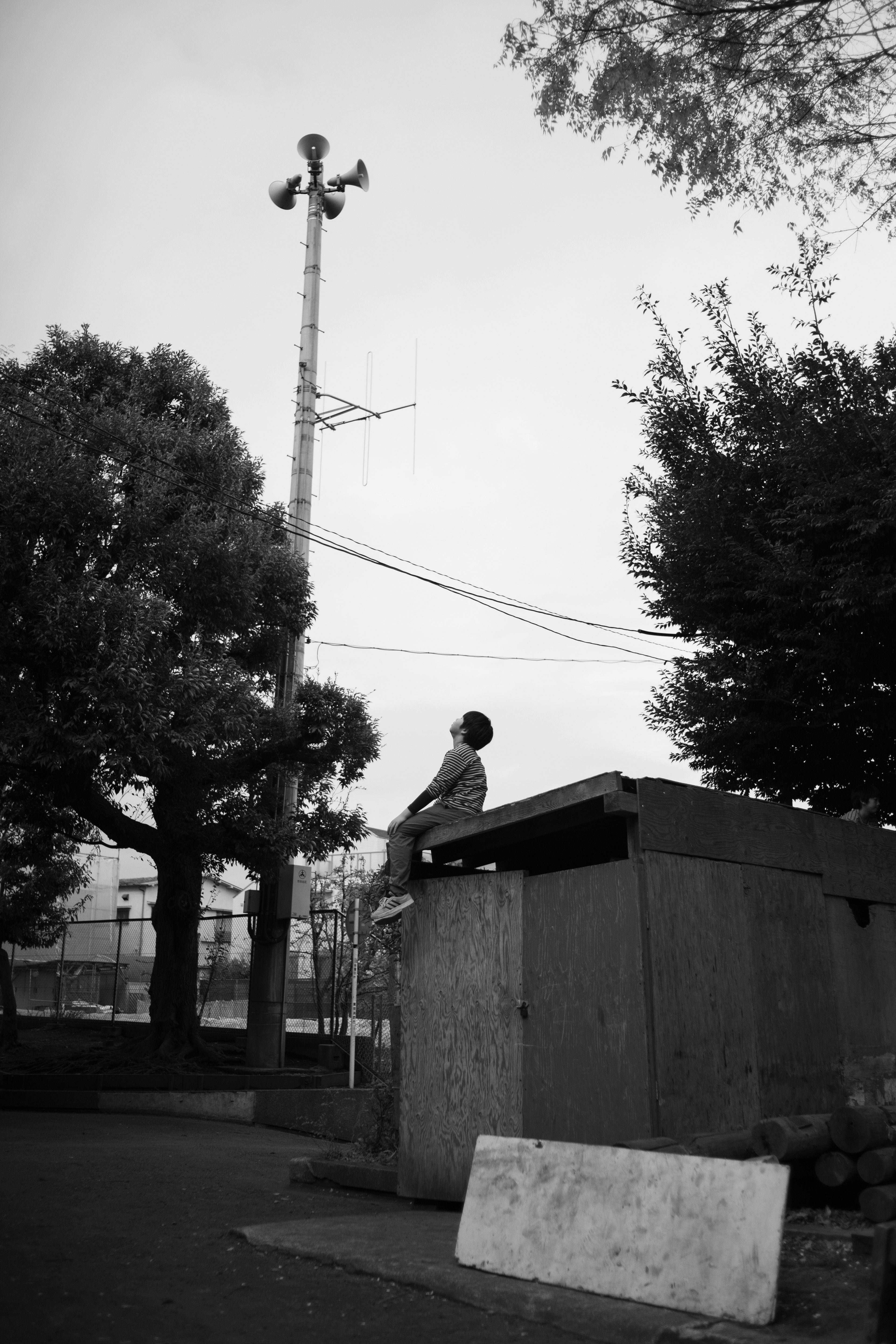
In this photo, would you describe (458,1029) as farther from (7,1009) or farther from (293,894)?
(7,1009)

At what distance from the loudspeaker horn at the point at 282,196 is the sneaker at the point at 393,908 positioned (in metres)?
19.3

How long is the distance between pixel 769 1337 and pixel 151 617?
40.9 feet

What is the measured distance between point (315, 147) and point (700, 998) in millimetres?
21340

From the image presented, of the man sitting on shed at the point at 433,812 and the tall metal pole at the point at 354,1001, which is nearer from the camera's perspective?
the man sitting on shed at the point at 433,812

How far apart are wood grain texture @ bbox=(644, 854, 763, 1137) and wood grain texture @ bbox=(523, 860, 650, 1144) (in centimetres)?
14

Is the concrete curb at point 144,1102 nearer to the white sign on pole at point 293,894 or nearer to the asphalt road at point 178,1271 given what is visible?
the white sign on pole at point 293,894

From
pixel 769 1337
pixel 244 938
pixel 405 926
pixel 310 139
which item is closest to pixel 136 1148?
pixel 405 926

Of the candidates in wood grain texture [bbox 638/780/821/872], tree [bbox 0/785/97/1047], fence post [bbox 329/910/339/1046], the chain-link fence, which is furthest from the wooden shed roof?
the chain-link fence

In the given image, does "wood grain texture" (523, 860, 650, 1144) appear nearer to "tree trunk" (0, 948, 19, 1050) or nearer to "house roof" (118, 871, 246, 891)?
"tree trunk" (0, 948, 19, 1050)

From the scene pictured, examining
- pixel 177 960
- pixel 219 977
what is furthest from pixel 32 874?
pixel 177 960

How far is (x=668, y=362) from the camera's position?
48.3 feet

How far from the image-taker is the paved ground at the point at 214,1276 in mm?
4668

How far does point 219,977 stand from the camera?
2150 cm

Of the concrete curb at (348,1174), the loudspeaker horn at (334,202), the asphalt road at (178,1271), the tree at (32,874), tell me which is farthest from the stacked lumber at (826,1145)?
the loudspeaker horn at (334,202)
